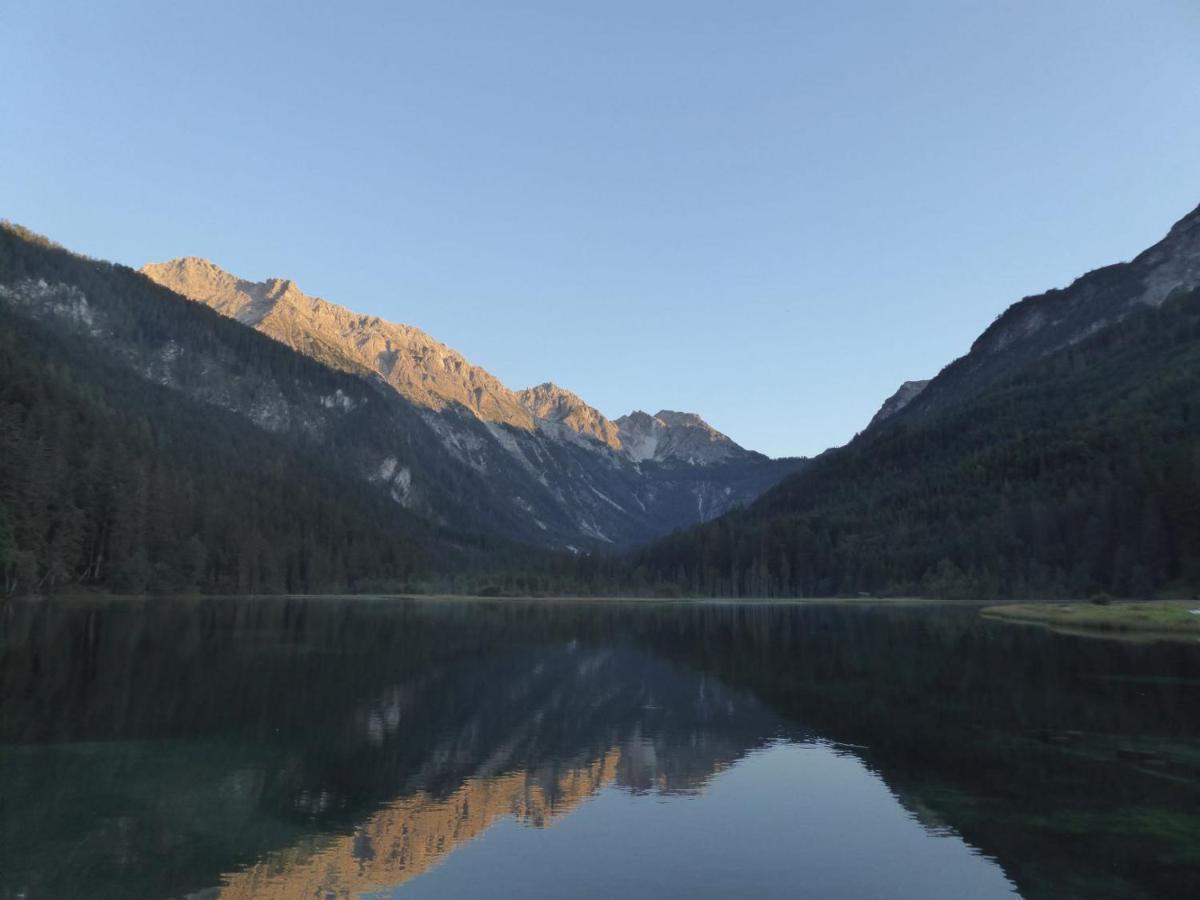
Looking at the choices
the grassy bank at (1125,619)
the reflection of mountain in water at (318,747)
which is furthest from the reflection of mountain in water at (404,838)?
the grassy bank at (1125,619)

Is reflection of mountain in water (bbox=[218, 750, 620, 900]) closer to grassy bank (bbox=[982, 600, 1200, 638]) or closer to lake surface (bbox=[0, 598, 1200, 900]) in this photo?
lake surface (bbox=[0, 598, 1200, 900])

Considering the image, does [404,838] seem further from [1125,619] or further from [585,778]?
[1125,619]

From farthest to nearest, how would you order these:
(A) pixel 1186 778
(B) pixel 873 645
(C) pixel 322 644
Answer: (B) pixel 873 645 < (C) pixel 322 644 < (A) pixel 1186 778

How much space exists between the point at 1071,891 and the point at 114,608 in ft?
426

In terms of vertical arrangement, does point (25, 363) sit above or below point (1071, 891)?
above

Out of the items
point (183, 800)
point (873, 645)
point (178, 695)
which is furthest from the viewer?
point (873, 645)

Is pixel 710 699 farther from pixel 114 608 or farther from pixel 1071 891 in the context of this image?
pixel 114 608

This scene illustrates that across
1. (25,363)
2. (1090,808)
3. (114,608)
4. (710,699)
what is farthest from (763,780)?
(25,363)

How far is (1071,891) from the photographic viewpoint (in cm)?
2317

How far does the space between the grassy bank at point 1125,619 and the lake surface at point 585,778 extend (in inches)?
1562

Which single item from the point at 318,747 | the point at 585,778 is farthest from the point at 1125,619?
the point at 318,747

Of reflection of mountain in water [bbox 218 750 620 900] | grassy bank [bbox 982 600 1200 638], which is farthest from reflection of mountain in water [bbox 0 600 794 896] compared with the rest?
grassy bank [bbox 982 600 1200 638]

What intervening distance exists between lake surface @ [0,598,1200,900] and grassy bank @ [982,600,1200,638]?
1562 inches

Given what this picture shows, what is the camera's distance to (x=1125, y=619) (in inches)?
4461
